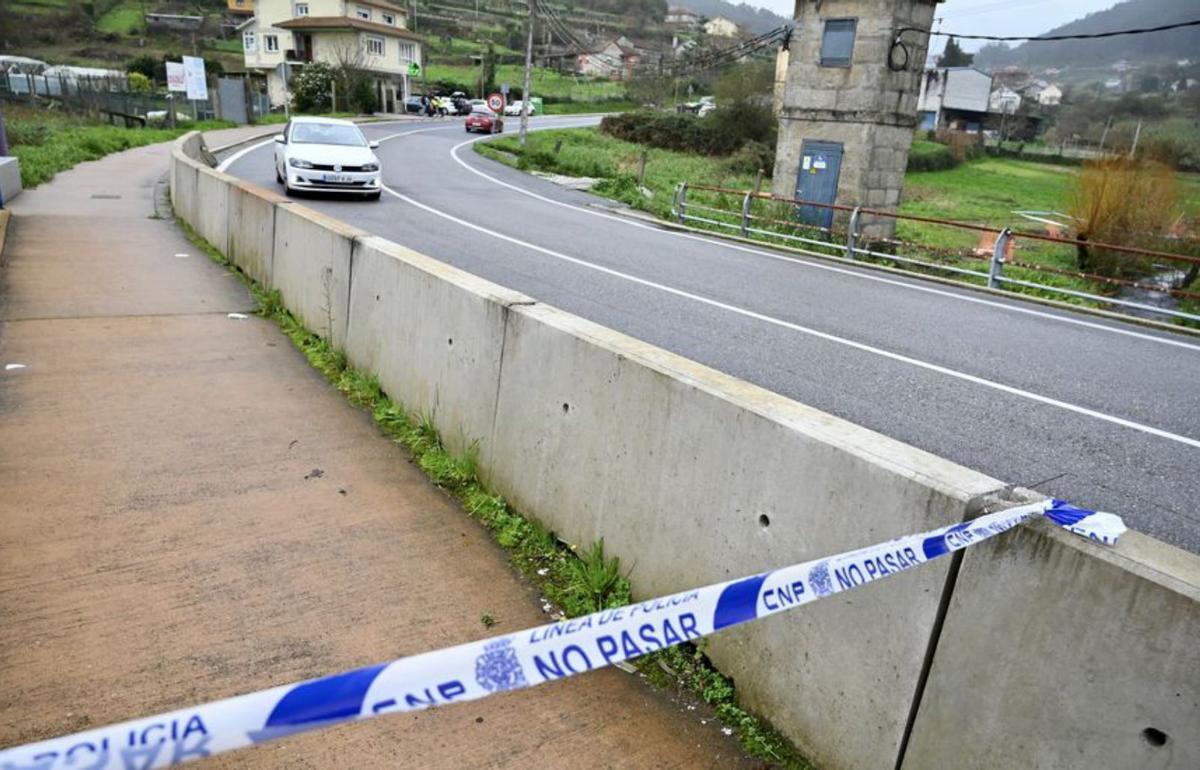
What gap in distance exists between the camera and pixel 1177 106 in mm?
100312

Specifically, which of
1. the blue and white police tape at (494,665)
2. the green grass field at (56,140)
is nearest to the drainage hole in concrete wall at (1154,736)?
the blue and white police tape at (494,665)

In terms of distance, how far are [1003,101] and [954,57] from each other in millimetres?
25937

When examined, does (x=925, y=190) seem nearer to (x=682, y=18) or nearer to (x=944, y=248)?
(x=944, y=248)

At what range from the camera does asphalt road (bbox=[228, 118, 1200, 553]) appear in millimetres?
5668

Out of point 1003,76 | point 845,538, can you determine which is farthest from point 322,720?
point 1003,76

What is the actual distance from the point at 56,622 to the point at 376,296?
3.25m

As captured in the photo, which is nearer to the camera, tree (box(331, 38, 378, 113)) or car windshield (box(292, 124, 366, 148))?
car windshield (box(292, 124, 366, 148))

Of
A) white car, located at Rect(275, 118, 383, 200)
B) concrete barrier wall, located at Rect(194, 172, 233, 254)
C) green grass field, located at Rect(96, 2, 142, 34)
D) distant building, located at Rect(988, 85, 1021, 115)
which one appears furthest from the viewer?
distant building, located at Rect(988, 85, 1021, 115)

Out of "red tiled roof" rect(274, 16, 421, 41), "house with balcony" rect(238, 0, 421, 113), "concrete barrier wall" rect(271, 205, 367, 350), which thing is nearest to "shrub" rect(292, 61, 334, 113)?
"house with balcony" rect(238, 0, 421, 113)

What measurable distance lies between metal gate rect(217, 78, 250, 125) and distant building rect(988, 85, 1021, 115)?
87422mm

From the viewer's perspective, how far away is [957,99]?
315ft

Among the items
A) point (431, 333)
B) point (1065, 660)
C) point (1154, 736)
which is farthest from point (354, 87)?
point (1154, 736)

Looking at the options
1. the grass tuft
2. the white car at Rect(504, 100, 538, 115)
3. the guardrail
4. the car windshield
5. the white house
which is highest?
the white house

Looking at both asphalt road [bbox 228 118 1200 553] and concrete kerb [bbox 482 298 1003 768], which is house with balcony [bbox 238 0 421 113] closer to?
asphalt road [bbox 228 118 1200 553]
